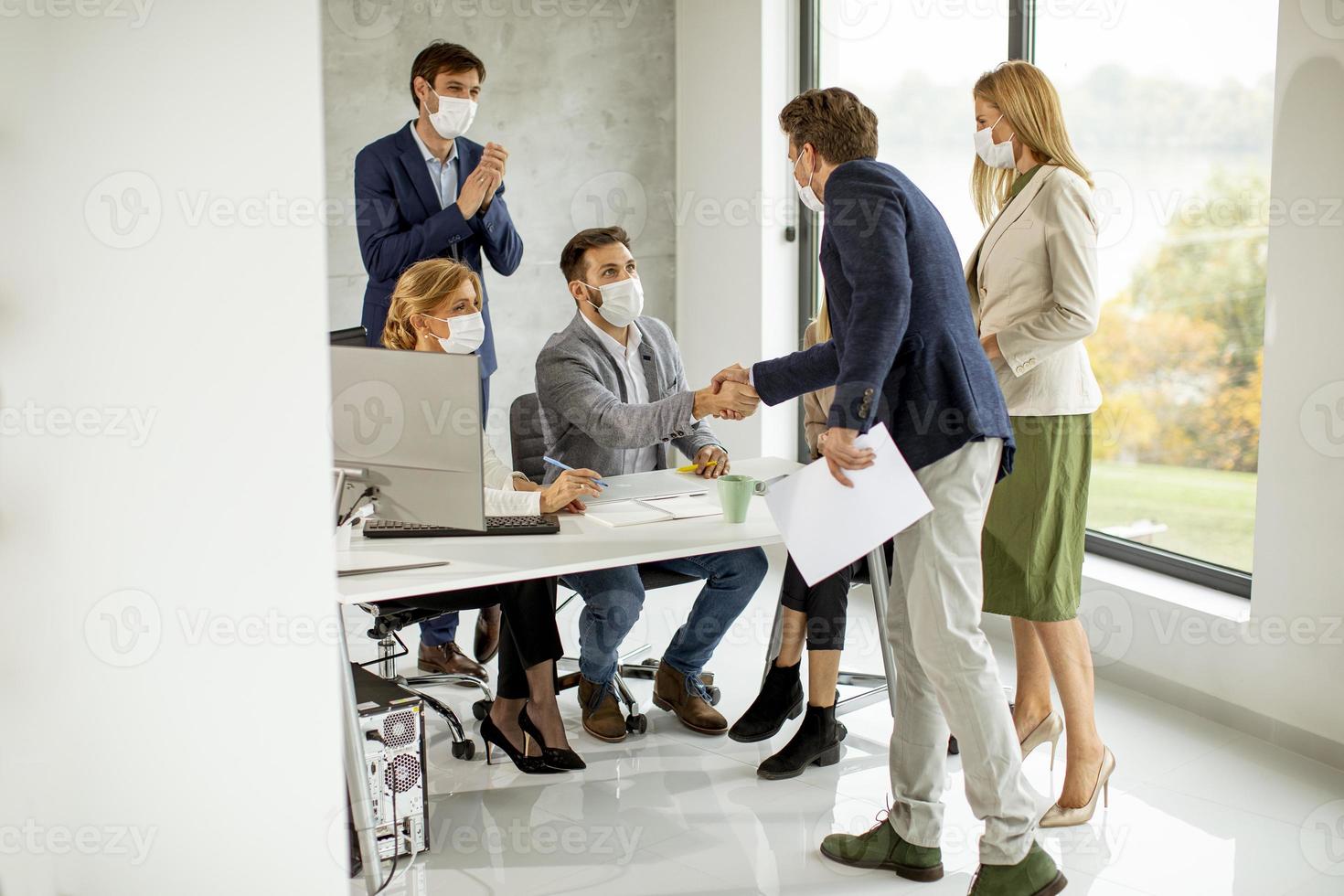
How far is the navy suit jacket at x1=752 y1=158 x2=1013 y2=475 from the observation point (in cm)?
224

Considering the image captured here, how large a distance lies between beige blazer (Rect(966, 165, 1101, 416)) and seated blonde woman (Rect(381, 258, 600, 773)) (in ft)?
3.32

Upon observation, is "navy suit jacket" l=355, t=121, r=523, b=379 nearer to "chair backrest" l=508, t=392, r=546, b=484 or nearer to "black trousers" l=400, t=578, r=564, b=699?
"chair backrest" l=508, t=392, r=546, b=484

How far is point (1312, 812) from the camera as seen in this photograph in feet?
9.32

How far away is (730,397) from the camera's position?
303 centimetres

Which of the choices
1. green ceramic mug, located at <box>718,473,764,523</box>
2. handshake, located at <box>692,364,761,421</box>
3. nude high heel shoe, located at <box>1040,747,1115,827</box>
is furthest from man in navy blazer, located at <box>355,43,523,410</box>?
nude high heel shoe, located at <box>1040,747,1115,827</box>

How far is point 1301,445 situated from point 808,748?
1431mm

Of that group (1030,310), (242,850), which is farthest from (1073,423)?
(242,850)

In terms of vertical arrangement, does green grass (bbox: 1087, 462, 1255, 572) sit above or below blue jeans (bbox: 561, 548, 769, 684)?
above

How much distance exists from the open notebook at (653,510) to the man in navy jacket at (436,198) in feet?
2.79

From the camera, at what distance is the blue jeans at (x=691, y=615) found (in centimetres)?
310

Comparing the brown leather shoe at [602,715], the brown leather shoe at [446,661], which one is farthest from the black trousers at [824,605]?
the brown leather shoe at [446,661]

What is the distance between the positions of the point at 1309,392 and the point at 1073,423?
707mm

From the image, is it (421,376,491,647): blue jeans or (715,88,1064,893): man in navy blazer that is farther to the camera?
(421,376,491,647): blue jeans

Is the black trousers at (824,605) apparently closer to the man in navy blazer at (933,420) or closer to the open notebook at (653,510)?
the open notebook at (653,510)
